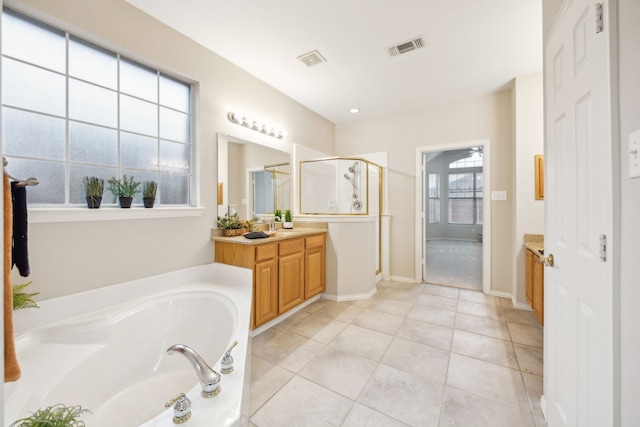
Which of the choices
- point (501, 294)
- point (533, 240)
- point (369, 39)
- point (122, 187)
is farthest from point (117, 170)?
point (501, 294)

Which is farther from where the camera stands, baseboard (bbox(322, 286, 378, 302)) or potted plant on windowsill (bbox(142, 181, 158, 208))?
baseboard (bbox(322, 286, 378, 302))

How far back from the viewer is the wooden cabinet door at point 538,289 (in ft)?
7.62

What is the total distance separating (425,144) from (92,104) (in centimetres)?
375

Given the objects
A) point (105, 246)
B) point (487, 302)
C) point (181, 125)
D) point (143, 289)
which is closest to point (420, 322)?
point (487, 302)

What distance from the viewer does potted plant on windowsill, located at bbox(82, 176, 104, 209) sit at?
5.84ft

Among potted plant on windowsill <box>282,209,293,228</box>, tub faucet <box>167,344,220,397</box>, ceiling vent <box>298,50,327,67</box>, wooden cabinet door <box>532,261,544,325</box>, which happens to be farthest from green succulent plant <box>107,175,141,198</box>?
wooden cabinet door <box>532,261,544,325</box>

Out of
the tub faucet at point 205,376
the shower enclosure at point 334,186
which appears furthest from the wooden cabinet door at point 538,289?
the tub faucet at point 205,376

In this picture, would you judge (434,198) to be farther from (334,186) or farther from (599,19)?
(599,19)

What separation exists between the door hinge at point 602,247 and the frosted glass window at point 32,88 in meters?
2.90

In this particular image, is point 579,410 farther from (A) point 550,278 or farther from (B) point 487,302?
(B) point 487,302

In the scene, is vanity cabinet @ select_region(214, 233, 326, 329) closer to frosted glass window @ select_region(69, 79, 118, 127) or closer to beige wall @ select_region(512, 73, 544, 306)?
frosted glass window @ select_region(69, 79, 118, 127)

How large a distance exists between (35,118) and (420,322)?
339 cm

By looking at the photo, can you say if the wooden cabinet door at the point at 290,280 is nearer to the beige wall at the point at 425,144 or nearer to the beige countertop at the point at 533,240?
the beige wall at the point at 425,144

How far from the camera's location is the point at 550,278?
1.41m
